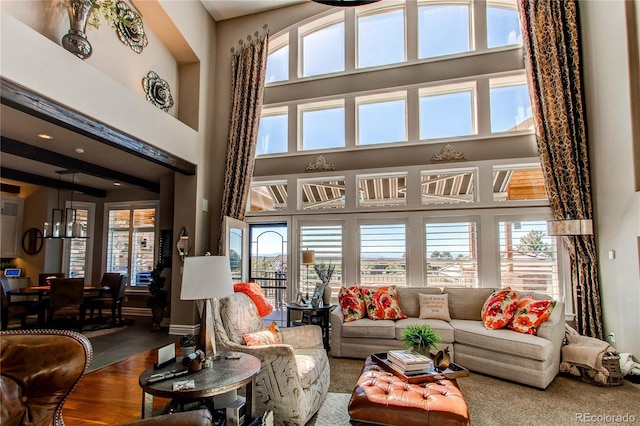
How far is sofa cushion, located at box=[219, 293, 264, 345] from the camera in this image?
2.84 metres

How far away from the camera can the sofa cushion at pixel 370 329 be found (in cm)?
422

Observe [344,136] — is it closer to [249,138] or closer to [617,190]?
[249,138]

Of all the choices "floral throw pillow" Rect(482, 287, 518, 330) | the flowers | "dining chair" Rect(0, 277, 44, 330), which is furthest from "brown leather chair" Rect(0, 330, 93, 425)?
"dining chair" Rect(0, 277, 44, 330)

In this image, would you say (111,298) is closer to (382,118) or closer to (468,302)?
(382,118)

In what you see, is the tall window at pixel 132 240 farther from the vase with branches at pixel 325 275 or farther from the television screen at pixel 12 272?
the vase with branches at pixel 325 275

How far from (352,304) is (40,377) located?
11.4ft

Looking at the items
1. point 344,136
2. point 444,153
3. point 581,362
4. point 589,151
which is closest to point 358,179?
point 344,136

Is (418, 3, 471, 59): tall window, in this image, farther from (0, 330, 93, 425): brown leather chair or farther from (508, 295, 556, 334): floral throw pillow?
(0, 330, 93, 425): brown leather chair

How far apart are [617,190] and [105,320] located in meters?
8.55

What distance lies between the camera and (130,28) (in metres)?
4.82

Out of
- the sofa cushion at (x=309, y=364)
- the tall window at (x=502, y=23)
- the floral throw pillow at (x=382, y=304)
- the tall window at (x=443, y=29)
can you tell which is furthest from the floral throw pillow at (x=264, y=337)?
the tall window at (x=502, y=23)

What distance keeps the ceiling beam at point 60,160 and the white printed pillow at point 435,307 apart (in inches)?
223

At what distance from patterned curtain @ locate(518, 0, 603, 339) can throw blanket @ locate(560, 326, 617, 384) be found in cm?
80

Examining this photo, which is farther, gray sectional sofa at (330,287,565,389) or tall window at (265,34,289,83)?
tall window at (265,34,289,83)
